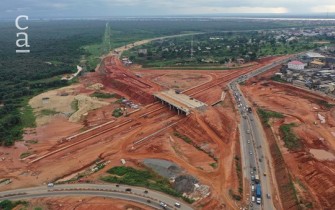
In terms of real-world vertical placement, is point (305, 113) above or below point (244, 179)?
above

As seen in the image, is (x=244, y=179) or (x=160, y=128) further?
(x=160, y=128)

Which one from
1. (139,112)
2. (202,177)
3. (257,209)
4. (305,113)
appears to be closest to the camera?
(257,209)

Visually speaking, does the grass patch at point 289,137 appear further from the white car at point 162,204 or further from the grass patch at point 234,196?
the white car at point 162,204

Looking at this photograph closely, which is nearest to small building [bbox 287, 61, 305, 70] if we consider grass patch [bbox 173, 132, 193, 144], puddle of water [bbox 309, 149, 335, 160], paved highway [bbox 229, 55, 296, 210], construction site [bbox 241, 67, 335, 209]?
construction site [bbox 241, 67, 335, 209]

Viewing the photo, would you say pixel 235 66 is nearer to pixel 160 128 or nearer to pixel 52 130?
pixel 160 128

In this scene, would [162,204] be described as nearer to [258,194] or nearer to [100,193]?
[100,193]

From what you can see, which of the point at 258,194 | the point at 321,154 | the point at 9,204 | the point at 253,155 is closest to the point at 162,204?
the point at 258,194

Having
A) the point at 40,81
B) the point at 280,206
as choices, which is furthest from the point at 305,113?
the point at 40,81
